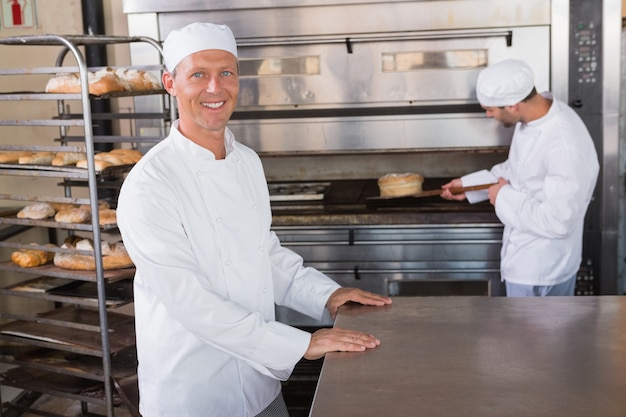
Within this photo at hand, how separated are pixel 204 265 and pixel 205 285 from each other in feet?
0.37

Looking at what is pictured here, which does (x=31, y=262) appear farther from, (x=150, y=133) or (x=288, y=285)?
(x=288, y=285)

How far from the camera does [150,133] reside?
438 cm

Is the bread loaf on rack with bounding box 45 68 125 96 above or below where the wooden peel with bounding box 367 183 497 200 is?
above

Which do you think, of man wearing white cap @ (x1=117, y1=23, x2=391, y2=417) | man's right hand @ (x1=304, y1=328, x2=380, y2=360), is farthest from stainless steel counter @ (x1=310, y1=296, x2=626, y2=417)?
man wearing white cap @ (x1=117, y1=23, x2=391, y2=417)

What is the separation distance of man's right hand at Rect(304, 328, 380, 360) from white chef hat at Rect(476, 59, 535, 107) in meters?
1.75

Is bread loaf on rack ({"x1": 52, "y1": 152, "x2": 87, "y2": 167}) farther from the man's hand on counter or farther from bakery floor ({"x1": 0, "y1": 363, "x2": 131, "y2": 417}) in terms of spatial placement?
the man's hand on counter

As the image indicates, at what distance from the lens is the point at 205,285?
1.96 meters

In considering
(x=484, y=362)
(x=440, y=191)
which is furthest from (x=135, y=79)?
(x=484, y=362)

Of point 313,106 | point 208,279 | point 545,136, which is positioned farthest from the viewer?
point 313,106

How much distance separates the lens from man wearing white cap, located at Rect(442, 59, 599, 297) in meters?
Result: 3.12

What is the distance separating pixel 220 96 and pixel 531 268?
181 centimetres

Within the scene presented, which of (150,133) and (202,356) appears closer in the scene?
(202,356)

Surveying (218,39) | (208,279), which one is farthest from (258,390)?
(218,39)

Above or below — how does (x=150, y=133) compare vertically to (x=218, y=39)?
below
